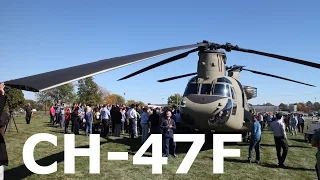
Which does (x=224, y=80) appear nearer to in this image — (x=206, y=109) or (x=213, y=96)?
(x=213, y=96)

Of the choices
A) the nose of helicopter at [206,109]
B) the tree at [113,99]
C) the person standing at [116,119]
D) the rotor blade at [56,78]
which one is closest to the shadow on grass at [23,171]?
the rotor blade at [56,78]

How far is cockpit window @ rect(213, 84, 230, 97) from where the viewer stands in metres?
12.4

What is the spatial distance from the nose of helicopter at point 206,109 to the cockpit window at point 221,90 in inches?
12.6

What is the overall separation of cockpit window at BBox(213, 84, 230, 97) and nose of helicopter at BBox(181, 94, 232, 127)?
0.32 m

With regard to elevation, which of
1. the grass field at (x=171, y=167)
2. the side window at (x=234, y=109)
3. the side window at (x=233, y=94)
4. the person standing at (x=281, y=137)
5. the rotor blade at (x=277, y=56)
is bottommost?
the grass field at (x=171, y=167)

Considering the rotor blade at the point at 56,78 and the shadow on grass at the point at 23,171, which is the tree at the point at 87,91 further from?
the rotor blade at the point at 56,78

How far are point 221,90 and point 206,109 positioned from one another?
4.71 ft

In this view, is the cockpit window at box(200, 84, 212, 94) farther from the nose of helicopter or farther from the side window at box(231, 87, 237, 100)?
the side window at box(231, 87, 237, 100)

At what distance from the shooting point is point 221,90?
41.1 ft

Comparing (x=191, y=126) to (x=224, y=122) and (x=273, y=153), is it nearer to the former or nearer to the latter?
(x=224, y=122)

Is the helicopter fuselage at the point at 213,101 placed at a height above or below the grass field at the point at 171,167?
above

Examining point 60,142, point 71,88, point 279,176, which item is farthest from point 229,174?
point 71,88

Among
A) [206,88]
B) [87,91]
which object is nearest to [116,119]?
[206,88]

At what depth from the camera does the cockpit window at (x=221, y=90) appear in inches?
489
